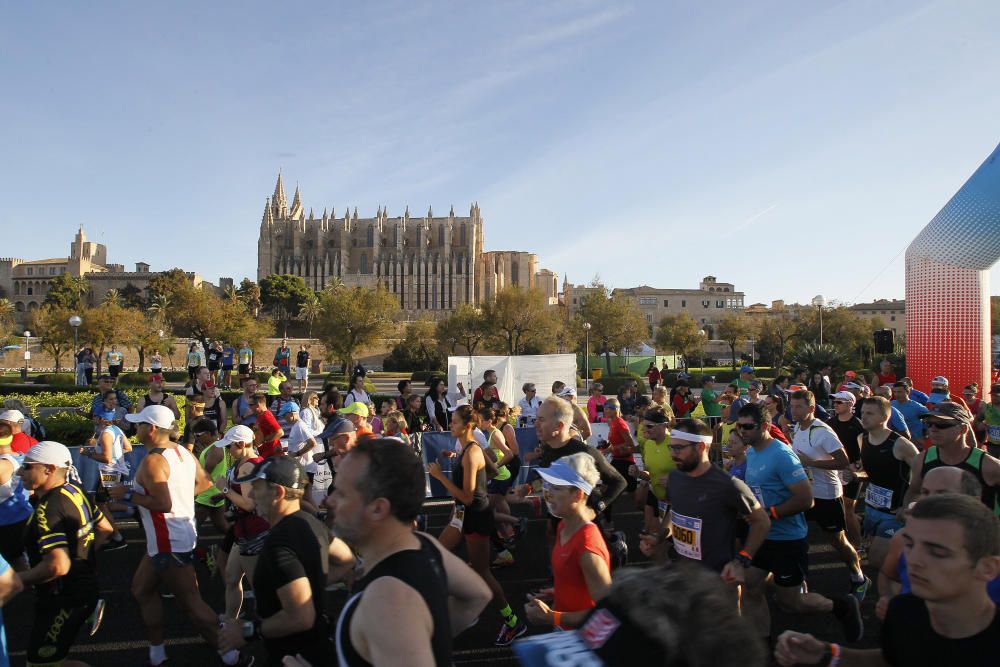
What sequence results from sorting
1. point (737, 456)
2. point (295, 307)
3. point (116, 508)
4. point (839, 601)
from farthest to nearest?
point (295, 307) < point (116, 508) < point (737, 456) < point (839, 601)

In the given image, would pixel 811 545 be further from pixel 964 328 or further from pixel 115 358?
pixel 115 358

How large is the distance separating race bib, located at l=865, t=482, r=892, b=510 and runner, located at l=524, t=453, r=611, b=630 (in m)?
3.15

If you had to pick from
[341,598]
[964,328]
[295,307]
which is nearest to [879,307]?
[295,307]

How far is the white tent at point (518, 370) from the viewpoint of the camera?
67.0 ft

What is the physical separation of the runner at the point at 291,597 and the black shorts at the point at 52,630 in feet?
5.15

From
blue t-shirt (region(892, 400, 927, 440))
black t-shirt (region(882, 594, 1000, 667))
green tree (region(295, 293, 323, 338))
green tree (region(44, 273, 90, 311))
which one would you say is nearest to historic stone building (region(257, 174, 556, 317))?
green tree (region(295, 293, 323, 338))

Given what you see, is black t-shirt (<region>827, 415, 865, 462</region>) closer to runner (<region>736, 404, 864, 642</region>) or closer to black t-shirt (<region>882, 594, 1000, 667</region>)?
runner (<region>736, 404, 864, 642</region>)

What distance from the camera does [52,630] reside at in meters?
3.88

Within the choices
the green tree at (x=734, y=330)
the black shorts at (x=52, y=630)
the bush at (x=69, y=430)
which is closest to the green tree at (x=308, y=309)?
the green tree at (x=734, y=330)

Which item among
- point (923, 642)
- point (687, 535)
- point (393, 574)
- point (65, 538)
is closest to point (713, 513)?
point (687, 535)

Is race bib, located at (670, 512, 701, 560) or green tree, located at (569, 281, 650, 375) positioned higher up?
green tree, located at (569, 281, 650, 375)

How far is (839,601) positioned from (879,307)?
373 feet

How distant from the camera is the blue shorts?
527 cm

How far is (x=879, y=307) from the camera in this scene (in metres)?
103
